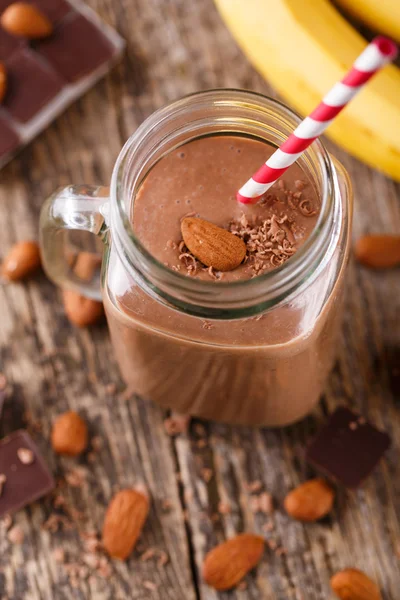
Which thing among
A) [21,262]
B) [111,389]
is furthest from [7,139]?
[111,389]

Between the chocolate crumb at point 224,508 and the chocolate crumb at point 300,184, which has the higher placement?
the chocolate crumb at point 300,184

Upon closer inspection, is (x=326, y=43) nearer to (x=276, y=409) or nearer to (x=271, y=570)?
(x=276, y=409)

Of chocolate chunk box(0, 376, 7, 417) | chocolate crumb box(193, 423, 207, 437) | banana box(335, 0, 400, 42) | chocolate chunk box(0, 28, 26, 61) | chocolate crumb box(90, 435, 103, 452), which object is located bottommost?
chocolate chunk box(0, 376, 7, 417)

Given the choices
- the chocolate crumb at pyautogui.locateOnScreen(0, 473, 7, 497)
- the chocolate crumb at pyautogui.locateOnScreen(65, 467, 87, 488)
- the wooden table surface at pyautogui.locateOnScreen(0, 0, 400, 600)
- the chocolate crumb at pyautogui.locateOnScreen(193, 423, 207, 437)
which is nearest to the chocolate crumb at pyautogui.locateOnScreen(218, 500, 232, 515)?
the wooden table surface at pyautogui.locateOnScreen(0, 0, 400, 600)

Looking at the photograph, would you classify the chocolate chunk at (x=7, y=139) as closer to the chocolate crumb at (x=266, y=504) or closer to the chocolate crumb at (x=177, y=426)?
the chocolate crumb at (x=177, y=426)

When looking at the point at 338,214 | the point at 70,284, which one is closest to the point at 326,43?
the point at 338,214

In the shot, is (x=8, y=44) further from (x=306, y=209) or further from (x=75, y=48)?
(x=306, y=209)

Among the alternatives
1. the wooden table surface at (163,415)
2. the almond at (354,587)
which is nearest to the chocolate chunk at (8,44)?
the wooden table surface at (163,415)

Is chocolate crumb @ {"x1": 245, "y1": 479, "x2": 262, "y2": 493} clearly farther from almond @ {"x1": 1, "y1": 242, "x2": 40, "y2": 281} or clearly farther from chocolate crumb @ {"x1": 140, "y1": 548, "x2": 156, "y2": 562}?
almond @ {"x1": 1, "y1": 242, "x2": 40, "y2": 281}
